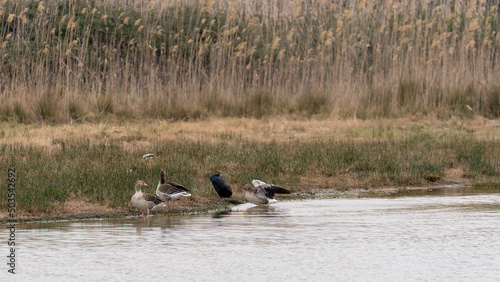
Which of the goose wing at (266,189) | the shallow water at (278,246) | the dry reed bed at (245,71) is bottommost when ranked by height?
the shallow water at (278,246)

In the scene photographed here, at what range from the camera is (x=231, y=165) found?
14.6m

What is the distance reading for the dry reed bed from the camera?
20.9 metres

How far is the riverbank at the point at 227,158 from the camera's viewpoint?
11844mm

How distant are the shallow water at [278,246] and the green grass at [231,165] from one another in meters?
1.14

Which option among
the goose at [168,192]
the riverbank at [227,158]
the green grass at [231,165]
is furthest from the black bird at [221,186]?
the goose at [168,192]

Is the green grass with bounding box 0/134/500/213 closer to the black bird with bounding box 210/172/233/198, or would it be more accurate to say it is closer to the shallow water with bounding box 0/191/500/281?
the black bird with bounding box 210/172/233/198

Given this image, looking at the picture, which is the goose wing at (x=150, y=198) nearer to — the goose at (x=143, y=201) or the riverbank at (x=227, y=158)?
the goose at (x=143, y=201)

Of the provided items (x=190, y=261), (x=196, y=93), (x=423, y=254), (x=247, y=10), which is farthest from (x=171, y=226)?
(x=247, y=10)

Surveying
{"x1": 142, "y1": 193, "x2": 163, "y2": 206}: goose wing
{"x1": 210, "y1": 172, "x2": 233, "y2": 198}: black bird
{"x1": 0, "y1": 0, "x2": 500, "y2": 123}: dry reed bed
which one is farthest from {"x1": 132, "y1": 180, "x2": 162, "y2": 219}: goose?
{"x1": 0, "y1": 0, "x2": 500, "y2": 123}: dry reed bed

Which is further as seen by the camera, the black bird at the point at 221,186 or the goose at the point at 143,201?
the black bird at the point at 221,186

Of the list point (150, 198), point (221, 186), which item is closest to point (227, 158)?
point (221, 186)

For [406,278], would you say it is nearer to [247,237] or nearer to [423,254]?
[423,254]

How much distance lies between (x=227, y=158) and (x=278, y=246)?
622cm

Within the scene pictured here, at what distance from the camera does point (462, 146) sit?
1734cm
